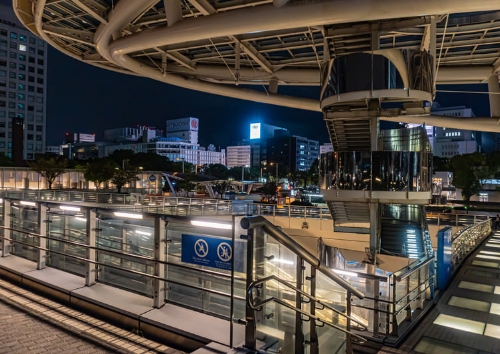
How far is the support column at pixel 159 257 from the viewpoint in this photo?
519cm

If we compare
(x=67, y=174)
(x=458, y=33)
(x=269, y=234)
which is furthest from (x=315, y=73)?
(x=67, y=174)

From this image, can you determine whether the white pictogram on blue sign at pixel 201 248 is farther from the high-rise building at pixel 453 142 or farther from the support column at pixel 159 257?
the high-rise building at pixel 453 142

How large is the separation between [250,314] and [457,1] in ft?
41.8

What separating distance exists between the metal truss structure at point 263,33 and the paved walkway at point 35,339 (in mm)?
13071

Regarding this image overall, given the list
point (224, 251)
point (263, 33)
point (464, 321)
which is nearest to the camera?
point (224, 251)

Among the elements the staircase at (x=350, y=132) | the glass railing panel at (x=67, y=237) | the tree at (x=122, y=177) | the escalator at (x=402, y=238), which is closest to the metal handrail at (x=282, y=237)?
the glass railing panel at (x=67, y=237)

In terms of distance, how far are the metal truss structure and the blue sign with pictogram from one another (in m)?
11.7

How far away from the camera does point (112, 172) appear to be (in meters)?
49.0

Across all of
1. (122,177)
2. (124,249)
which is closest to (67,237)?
(124,249)

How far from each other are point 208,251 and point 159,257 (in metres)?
0.89

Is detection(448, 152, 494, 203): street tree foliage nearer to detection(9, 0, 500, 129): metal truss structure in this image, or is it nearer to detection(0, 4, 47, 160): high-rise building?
detection(9, 0, 500, 129): metal truss structure

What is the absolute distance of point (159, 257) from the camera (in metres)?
5.17

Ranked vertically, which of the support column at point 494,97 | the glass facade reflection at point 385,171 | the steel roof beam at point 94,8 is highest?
the steel roof beam at point 94,8

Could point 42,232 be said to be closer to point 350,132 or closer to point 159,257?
point 159,257
